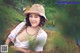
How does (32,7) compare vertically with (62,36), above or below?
above

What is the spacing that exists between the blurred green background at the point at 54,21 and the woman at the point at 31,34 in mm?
65

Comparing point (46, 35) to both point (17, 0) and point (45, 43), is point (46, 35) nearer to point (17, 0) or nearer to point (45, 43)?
point (45, 43)

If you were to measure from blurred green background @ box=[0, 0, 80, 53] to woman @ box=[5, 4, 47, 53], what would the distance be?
65 millimetres

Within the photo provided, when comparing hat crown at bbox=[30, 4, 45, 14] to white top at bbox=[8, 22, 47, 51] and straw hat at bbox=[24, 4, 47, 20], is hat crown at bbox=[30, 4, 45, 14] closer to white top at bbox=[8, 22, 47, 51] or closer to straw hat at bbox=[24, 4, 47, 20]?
straw hat at bbox=[24, 4, 47, 20]

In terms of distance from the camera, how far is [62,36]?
5.86 metres

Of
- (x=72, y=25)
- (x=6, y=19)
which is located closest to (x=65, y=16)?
(x=72, y=25)

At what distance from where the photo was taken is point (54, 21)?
229 inches

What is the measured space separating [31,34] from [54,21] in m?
0.41

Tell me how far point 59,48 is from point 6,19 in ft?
A: 3.06

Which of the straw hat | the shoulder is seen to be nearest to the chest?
the shoulder

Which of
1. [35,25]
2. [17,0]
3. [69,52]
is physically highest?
[17,0]

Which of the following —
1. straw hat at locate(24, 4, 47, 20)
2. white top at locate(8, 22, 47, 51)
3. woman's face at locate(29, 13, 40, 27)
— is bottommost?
white top at locate(8, 22, 47, 51)

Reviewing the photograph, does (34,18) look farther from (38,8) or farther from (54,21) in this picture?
(54,21)

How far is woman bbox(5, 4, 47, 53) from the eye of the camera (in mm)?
5809
